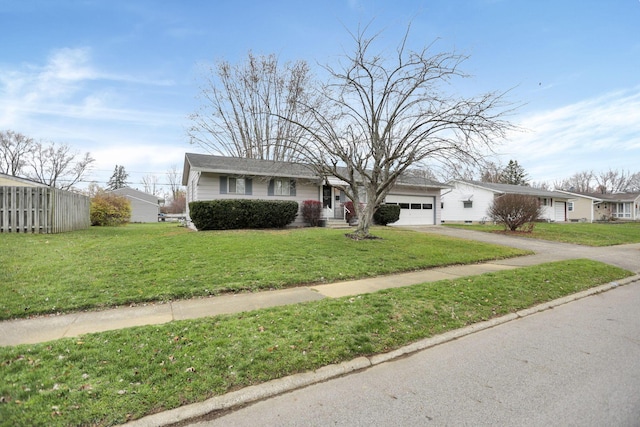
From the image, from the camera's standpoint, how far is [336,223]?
19.2 m

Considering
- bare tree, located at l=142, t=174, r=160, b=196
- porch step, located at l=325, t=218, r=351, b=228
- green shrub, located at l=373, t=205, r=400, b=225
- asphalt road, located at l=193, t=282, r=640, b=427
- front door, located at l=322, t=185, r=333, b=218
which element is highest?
bare tree, located at l=142, t=174, r=160, b=196

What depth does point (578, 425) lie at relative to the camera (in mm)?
2459

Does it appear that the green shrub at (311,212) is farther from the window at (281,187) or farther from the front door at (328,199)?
the front door at (328,199)

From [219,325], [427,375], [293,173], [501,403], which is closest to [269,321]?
[219,325]

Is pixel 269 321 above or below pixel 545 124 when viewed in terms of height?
below

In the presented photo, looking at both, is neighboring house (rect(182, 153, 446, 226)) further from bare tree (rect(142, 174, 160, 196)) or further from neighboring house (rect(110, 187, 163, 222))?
bare tree (rect(142, 174, 160, 196))

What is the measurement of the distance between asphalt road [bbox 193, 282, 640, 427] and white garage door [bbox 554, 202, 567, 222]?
40.5 meters

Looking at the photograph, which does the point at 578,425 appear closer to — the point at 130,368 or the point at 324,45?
the point at 130,368

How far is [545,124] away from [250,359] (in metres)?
13.1

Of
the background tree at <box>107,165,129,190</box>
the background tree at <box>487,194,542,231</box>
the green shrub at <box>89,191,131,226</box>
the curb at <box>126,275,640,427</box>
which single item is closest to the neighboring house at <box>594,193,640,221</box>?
the background tree at <box>487,194,542,231</box>

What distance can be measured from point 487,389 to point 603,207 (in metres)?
58.6

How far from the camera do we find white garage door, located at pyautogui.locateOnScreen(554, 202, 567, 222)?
37447mm

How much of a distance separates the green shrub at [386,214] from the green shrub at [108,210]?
1851 cm

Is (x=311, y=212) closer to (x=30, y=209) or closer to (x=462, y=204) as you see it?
(x=30, y=209)
